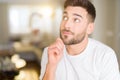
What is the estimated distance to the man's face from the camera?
631 millimetres

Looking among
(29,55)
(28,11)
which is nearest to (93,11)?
(29,55)

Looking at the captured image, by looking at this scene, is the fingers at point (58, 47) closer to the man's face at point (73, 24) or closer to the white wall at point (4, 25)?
the man's face at point (73, 24)

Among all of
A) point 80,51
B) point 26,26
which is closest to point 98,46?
point 80,51

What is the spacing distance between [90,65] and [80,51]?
0.16ft

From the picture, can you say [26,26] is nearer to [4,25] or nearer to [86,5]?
[4,25]

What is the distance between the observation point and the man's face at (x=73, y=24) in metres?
0.63

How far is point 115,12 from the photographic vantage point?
2.97ft

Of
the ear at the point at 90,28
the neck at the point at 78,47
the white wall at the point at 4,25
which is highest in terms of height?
the ear at the point at 90,28

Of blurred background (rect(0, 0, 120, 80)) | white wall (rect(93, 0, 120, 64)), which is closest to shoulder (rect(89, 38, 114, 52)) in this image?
white wall (rect(93, 0, 120, 64))

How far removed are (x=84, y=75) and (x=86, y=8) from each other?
7.4 inches

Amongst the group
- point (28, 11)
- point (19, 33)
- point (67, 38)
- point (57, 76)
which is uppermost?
point (67, 38)

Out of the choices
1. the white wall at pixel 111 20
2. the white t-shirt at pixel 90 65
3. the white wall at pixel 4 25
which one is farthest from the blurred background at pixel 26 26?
the white t-shirt at pixel 90 65

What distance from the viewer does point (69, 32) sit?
2.07ft

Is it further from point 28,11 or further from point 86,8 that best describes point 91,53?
point 28,11
